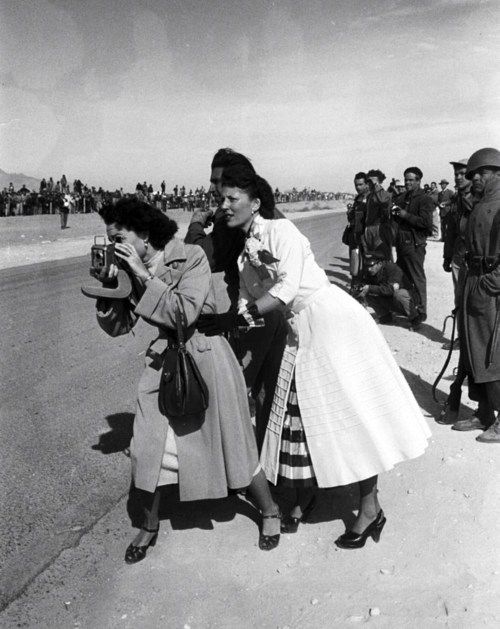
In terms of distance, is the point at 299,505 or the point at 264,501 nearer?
the point at 264,501

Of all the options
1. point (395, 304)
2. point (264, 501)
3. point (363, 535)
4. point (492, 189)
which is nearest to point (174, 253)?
point (264, 501)

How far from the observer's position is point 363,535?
142 inches

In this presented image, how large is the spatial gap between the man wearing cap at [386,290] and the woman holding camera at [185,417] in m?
6.23

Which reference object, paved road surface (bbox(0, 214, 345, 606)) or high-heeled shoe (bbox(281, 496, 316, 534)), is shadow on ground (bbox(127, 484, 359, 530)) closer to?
high-heeled shoe (bbox(281, 496, 316, 534))

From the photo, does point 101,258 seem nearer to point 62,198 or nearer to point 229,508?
point 229,508

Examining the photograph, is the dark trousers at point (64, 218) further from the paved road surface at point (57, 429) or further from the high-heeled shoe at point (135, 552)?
the high-heeled shoe at point (135, 552)

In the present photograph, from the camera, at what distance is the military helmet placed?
487cm

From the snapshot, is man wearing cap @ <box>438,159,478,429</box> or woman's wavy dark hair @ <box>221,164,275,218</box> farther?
man wearing cap @ <box>438,159,478,429</box>

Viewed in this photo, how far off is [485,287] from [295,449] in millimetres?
2254

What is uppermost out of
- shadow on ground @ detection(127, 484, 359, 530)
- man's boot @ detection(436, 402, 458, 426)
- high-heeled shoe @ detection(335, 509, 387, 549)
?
man's boot @ detection(436, 402, 458, 426)

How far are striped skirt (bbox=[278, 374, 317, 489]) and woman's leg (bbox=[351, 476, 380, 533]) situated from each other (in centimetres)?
28

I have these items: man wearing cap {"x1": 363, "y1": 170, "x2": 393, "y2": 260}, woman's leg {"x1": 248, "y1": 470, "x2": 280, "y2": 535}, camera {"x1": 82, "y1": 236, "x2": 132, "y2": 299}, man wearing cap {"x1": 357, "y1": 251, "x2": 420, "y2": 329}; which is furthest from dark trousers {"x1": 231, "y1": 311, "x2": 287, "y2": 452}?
man wearing cap {"x1": 363, "y1": 170, "x2": 393, "y2": 260}

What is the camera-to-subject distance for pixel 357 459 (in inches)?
135

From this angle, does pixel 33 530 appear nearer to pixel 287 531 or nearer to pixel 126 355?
pixel 287 531
